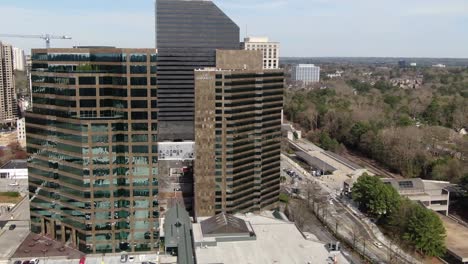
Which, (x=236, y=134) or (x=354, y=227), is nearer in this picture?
(x=236, y=134)

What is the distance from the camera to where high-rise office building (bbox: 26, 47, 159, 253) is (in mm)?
66938

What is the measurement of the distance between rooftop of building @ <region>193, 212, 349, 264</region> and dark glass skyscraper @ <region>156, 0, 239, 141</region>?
7285 cm

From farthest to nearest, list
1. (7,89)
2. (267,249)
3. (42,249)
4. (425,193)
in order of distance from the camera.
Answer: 1. (7,89)
2. (425,193)
3. (267,249)
4. (42,249)

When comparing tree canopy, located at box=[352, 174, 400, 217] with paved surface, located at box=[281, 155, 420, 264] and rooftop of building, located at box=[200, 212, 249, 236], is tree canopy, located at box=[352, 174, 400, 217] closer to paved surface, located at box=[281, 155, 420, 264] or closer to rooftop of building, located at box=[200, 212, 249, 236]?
paved surface, located at box=[281, 155, 420, 264]

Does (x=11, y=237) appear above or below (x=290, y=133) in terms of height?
below

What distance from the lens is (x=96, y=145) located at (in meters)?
67.8

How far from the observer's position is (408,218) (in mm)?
83750

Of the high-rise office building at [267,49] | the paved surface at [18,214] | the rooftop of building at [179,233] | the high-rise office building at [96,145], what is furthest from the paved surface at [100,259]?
the high-rise office building at [267,49]

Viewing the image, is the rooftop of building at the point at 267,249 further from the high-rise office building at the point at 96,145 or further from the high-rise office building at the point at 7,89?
the high-rise office building at the point at 7,89

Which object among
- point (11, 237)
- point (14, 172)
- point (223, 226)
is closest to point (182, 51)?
point (14, 172)

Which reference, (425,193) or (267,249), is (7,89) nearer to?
(267,249)

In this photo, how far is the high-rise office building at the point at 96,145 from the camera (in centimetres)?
6694

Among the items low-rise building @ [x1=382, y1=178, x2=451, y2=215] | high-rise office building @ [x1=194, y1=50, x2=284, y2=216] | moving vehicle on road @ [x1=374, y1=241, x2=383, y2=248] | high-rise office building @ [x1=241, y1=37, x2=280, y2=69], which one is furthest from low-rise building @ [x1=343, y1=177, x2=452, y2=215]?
high-rise office building @ [x1=241, y1=37, x2=280, y2=69]

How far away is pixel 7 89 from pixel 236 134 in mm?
131836
